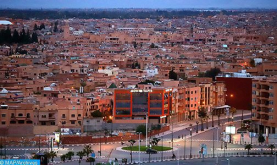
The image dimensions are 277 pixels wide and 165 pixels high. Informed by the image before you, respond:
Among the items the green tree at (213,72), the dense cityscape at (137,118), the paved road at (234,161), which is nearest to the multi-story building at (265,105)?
the dense cityscape at (137,118)

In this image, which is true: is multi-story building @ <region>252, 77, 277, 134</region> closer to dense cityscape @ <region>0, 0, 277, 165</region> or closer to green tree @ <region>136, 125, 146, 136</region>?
dense cityscape @ <region>0, 0, 277, 165</region>

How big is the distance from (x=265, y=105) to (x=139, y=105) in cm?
392

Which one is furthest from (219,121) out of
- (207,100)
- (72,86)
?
(72,86)

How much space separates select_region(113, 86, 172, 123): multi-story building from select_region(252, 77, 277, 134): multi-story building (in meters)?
2.98

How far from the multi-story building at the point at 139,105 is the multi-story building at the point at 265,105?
9.78ft

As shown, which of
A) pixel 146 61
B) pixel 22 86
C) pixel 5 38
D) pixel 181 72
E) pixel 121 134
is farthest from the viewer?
pixel 5 38

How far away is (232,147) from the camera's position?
2712 cm

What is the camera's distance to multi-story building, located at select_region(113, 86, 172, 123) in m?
31.7

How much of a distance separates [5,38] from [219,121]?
4199 cm

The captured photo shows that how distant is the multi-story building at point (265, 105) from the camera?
30188 millimetres

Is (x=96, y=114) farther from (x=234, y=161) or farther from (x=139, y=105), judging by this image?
(x=234, y=161)

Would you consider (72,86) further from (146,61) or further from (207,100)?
(146,61)

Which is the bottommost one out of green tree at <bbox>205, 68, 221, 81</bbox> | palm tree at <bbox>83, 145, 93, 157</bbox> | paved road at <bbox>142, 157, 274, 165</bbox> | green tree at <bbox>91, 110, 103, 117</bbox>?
green tree at <bbox>205, 68, 221, 81</bbox>

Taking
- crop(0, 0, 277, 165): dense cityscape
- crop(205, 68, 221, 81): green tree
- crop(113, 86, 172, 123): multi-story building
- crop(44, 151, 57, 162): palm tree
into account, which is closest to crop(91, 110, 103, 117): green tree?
crop(0, 0, 277, 165): dense cityscape
